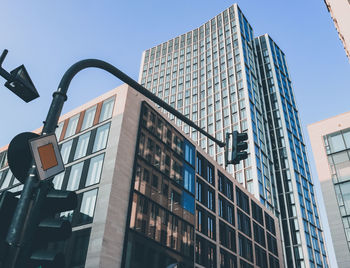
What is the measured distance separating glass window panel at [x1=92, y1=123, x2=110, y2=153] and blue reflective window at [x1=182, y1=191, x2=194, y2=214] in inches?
365

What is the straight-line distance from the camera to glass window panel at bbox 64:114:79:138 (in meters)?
32.9

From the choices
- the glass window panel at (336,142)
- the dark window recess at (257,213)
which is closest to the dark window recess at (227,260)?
the dark window recess at (257,213)

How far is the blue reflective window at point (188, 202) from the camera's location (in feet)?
103

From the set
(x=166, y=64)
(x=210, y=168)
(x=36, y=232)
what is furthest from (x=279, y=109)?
(x=36, y=232)

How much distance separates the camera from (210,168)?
3978 centimetres

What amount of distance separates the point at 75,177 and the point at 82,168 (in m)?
0.97

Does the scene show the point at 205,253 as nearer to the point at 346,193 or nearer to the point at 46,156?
the point at 346,193

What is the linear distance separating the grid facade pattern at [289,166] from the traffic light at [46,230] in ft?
221

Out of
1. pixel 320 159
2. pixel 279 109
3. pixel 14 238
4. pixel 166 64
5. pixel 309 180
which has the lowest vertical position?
pixel 14 238

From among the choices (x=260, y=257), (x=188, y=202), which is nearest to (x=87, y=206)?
(x=188, y=202)

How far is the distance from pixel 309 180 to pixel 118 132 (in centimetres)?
6473

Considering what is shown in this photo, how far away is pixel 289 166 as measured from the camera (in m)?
74.1

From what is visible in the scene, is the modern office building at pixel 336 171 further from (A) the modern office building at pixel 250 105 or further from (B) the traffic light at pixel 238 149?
(A) the modern office building at pixel 250 105

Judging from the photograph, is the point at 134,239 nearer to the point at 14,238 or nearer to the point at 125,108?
the point at 125,108
